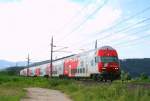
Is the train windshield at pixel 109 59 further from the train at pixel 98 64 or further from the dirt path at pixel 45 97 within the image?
the dirt path at pixel 45 97

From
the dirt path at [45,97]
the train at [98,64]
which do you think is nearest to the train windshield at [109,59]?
the train at [98,64]

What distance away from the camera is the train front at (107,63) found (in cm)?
4181

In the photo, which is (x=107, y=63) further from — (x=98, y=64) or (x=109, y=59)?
(x=98, y=64)

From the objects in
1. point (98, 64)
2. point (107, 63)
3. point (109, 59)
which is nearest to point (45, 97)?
point (98, 64)

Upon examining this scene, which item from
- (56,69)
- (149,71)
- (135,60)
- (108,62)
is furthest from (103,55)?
(149,71)

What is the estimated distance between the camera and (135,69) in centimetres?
8988

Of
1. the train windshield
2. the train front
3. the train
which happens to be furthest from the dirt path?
the train windshield

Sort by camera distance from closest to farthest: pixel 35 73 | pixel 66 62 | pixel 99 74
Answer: pixel 99 74 → pixel 66 62 → pixel 35 73

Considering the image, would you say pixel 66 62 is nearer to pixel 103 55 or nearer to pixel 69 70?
pixel 69 70

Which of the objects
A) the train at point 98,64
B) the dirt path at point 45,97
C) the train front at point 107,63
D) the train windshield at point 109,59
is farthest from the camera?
the train windshield at point 109,59

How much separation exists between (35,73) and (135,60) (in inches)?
829

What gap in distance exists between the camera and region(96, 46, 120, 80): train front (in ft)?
137

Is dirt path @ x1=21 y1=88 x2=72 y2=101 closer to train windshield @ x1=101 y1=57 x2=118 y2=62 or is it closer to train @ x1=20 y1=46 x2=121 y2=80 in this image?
train @ x1=20 y1=46 x2=121 y2=80

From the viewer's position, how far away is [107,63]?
42.4 metres
